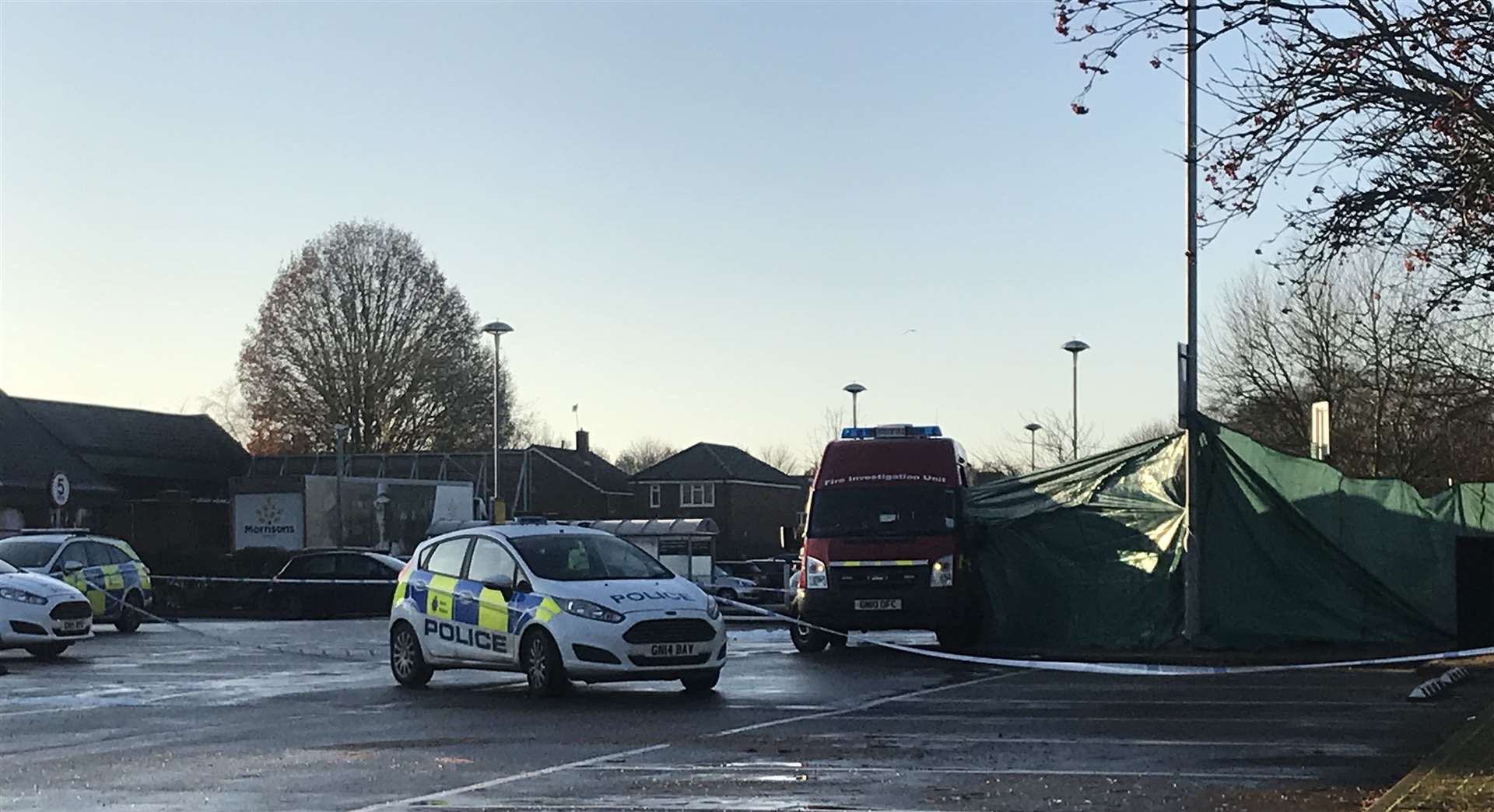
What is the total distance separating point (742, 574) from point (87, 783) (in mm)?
52082

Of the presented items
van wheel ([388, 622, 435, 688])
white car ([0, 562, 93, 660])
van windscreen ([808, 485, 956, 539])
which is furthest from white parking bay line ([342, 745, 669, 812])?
white car ([0, 562, 93, 660])

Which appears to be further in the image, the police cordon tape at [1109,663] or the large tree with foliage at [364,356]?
the large tree with foliage at [364,356]

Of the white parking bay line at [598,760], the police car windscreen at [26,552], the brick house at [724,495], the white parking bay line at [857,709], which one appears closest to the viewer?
the white parking bay line at [598,760]

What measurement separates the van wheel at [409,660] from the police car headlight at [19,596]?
21.4 feet

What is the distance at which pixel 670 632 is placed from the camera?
1673 cm

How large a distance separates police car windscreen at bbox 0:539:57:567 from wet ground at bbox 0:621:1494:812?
8.02 m

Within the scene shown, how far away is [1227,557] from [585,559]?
8600 millimetres

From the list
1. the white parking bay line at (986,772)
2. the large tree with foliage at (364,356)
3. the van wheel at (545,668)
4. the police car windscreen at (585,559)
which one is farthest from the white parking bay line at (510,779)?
the large tree with foliage at (364,356)

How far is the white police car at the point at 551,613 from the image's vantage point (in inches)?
656

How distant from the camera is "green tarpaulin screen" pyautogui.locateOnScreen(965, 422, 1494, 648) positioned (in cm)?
2216

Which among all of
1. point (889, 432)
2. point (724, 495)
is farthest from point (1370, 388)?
point (724, 495)

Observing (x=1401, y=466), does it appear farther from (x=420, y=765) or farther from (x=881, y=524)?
(x=420, y=765)

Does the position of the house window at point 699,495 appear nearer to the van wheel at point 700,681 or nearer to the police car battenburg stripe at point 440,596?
the police car battenburg stripe at point 440,596

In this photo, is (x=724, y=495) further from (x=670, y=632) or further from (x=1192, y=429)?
(x=670, y=632)
